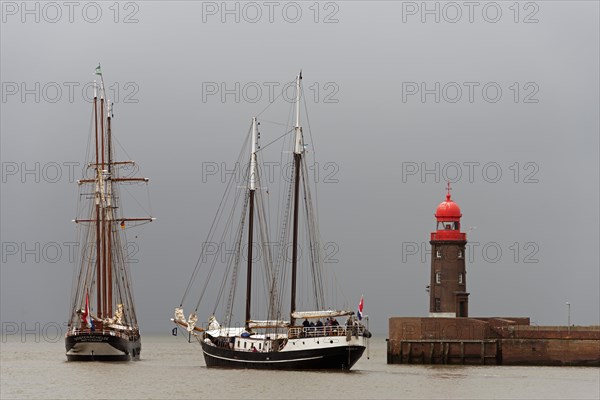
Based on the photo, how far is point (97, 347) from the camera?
341 feet

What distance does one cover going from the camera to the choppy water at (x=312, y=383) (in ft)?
241

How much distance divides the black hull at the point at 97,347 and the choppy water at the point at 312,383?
550cm

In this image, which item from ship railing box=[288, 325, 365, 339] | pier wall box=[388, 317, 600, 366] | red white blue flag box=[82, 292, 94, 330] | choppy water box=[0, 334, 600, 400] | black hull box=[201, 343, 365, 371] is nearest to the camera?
choppy water box=[0, 334, 600, 400]

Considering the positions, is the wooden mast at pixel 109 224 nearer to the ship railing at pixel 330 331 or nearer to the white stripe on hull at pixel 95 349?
the white stripe on hull at pixel 95 349

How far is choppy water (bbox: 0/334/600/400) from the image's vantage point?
7338 centimetres

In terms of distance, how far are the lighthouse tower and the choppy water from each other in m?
8.07

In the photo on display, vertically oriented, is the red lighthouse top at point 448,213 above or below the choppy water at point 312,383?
above

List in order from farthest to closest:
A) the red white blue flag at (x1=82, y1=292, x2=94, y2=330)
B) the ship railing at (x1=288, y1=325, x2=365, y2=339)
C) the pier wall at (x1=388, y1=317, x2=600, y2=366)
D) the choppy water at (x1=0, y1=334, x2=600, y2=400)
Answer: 1. the red white blue flag at (x1=82, y1=292, x2=94, y2=330)
2. the pier wall at (x1=388, y1=317, x2=600, y2=366)
3. the ship railing at (x1=288, y1=325, x2=365, y2=339)
4. the choppy water at (x1=0, y1=334, x2=600, y2=400)

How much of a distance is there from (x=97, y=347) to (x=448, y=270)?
27.9 metres

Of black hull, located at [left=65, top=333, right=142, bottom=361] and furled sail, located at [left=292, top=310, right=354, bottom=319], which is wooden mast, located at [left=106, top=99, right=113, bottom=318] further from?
furled sail, located at [left=292, top=310, right=354, bottom=319]

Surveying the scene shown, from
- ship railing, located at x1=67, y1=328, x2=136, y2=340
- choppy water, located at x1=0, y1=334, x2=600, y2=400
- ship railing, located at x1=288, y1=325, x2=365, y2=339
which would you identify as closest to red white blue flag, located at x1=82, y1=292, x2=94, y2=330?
ship railing, located at x1=67, y1=328, x2=136, y2=340

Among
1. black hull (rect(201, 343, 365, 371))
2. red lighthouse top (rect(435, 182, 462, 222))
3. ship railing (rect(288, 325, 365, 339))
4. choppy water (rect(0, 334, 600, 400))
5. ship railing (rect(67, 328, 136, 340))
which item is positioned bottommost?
choppy water (rect(0, 334, 600, 400))

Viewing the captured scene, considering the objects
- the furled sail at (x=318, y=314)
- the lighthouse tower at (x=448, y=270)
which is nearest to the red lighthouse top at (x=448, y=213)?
the lighthouse tower at (x=448, y=270)

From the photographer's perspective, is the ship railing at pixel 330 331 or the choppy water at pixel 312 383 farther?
the ship railing at pixel 330 331
